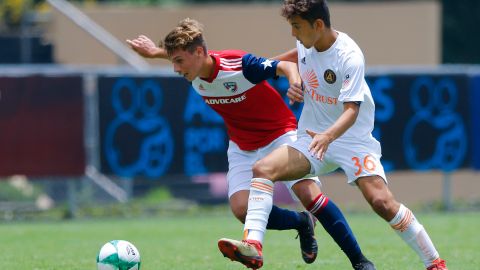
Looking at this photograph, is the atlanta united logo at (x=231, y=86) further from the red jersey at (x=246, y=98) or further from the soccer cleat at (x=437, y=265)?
the soccer cleat at (x=437, y=265)

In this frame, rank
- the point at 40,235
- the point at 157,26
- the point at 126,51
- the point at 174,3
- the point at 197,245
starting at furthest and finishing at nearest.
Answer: the point at 174,3
the point at 157,26
the point at 126,51
the point at 40,235
the point at 197,245

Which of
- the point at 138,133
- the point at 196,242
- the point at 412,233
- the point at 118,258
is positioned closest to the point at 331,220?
the point at 412,233

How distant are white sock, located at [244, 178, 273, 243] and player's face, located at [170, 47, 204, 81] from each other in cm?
98

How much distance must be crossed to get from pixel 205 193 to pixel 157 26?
4.19 meters

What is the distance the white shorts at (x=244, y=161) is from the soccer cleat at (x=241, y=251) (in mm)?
1277

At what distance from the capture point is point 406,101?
16750 millimetres

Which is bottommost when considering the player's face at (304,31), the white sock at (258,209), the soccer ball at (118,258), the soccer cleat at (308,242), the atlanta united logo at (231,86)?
the soccer cleat at (308,242)

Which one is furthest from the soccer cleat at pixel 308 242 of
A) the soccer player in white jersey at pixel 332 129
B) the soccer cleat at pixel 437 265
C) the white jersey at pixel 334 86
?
the soccer cleat at pixel 437 265

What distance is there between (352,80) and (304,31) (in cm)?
46

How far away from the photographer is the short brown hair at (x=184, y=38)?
8.25 meters

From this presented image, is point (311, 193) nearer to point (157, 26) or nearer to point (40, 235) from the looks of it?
point (40, 235)

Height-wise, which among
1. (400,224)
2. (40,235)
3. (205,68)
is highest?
(205,68)

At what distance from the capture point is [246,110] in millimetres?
8789

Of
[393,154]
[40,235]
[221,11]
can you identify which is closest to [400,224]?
[40,235]
